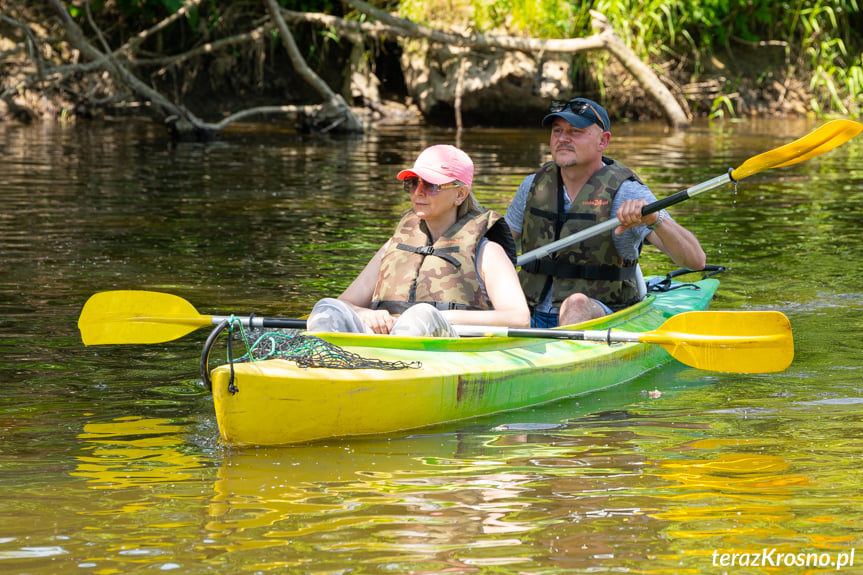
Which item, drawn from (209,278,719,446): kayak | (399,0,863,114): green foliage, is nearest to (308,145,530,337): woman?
(209,278,719,446): kayak

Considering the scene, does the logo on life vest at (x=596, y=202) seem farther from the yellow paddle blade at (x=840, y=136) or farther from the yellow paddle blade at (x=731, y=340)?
the yellow paddle blade at (x=840, y=136)

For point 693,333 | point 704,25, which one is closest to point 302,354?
point 693,333


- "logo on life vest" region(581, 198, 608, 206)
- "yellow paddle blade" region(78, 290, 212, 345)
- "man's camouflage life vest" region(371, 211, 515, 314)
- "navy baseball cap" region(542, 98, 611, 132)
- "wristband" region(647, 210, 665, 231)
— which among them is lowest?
"yellow paddle blade" region(78, 290, 212, 345)

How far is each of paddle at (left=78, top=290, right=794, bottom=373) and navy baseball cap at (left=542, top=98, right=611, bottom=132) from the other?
96cm

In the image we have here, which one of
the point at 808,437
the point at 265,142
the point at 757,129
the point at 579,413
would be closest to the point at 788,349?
the point at 808,437

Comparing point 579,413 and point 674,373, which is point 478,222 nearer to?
point 579,413

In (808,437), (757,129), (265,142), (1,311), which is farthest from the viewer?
(757,129)

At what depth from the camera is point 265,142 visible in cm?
1444

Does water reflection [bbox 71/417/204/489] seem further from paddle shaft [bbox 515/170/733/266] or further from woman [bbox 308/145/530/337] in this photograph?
paddle shaft [bbox 515/170/733/266]

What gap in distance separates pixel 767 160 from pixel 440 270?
2012 millimetres

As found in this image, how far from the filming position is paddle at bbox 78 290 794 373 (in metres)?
4.06

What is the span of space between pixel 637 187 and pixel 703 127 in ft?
39.4

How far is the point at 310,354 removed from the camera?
145 inches

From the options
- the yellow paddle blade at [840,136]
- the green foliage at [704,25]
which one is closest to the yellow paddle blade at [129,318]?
the yellow paddle blade at [840,136]
